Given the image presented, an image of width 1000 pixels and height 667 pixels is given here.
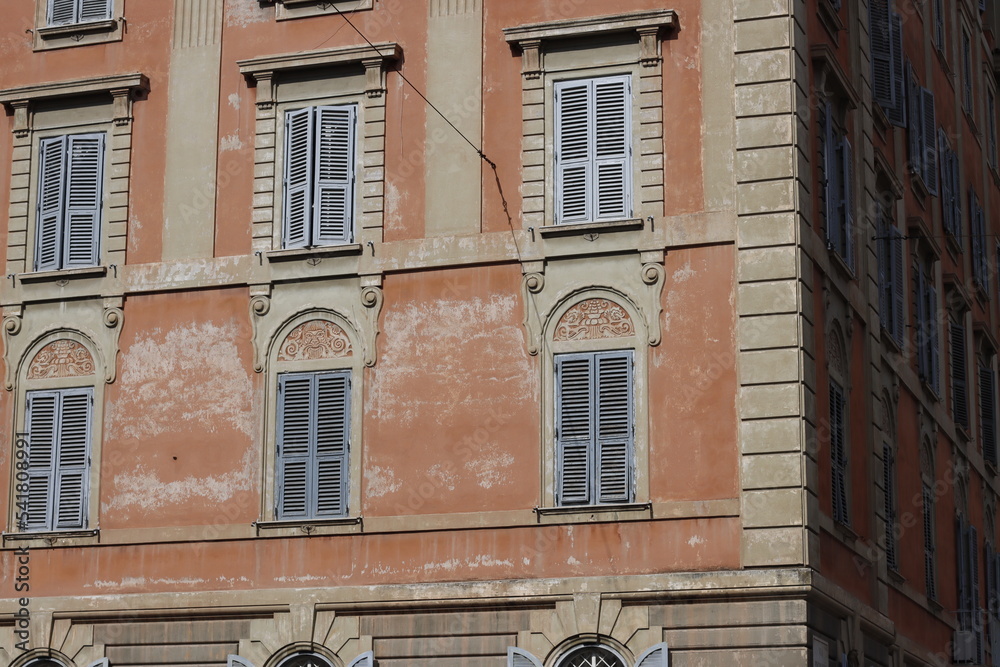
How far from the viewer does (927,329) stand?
102ft

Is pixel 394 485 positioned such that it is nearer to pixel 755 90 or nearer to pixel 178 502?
pixel 178 502

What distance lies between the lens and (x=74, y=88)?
26.9 meters

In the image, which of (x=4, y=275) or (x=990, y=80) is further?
(x=990, y=80)

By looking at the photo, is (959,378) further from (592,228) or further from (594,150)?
(592,228)

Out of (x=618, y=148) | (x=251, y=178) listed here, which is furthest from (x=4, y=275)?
(x=618, y=148)

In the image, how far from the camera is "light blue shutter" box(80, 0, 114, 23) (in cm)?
2739

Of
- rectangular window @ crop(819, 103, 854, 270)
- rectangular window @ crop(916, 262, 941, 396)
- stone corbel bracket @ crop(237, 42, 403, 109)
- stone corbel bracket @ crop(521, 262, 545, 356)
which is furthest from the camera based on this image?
rectangular window @ crop(916, 262, 941, 396)

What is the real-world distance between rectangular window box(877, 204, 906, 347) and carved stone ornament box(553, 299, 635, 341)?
5.65 m

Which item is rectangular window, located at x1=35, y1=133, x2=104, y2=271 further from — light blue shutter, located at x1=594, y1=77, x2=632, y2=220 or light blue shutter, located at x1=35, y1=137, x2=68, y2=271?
light blue shutter, located at x1=594, y1=77, x2=632, y2=220

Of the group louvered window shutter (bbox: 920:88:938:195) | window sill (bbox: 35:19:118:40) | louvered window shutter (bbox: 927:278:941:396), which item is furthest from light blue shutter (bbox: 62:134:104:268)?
louvered window shutter (bbox: 920:88:938:195)

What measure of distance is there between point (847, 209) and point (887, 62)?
12.1ft

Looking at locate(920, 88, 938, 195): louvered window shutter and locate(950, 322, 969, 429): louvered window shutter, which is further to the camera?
locate(950, 322, 969, 429): louvered window shutter

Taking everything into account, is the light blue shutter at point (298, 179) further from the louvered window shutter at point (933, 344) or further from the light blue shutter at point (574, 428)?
the louvered window shutter at point (933, 344)

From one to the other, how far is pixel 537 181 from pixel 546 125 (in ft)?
2.46
